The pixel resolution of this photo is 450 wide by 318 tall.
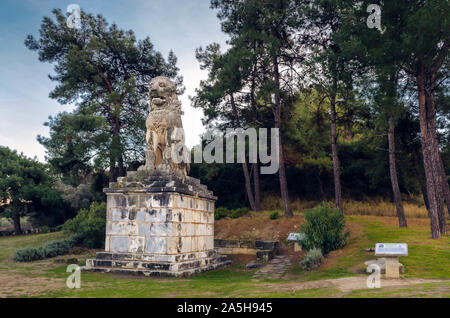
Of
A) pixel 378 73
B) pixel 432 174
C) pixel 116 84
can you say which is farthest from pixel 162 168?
pixel 116 84

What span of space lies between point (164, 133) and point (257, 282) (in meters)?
5.18

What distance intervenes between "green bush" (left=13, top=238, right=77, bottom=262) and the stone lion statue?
663 cm

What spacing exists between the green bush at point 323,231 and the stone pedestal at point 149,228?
4.07m

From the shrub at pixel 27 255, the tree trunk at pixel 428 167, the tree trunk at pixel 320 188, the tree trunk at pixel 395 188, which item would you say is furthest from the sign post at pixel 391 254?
the tree trunk at pixel 320 188

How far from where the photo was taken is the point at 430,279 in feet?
25.8

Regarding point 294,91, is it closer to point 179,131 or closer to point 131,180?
point 179,131

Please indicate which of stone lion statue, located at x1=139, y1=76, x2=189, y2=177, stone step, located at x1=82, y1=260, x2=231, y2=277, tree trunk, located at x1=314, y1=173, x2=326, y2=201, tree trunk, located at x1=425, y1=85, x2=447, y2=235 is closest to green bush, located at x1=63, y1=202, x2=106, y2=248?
stone step, located at x1=82, y1=260, x2=231, y2=277

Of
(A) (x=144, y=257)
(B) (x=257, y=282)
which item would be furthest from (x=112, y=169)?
(B) (x=257, y=282)

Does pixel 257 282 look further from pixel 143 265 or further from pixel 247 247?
pixel 247 247

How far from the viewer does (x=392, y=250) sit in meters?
8.01

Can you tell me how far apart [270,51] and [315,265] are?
11235mm

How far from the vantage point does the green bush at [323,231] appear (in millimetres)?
12375

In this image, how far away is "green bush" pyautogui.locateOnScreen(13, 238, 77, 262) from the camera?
1354cm

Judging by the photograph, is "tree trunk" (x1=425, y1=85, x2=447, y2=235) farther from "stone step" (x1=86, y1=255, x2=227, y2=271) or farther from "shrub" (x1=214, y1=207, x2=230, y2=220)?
"shrub" (x1=214, y1=207, x2=230, y2=220)
